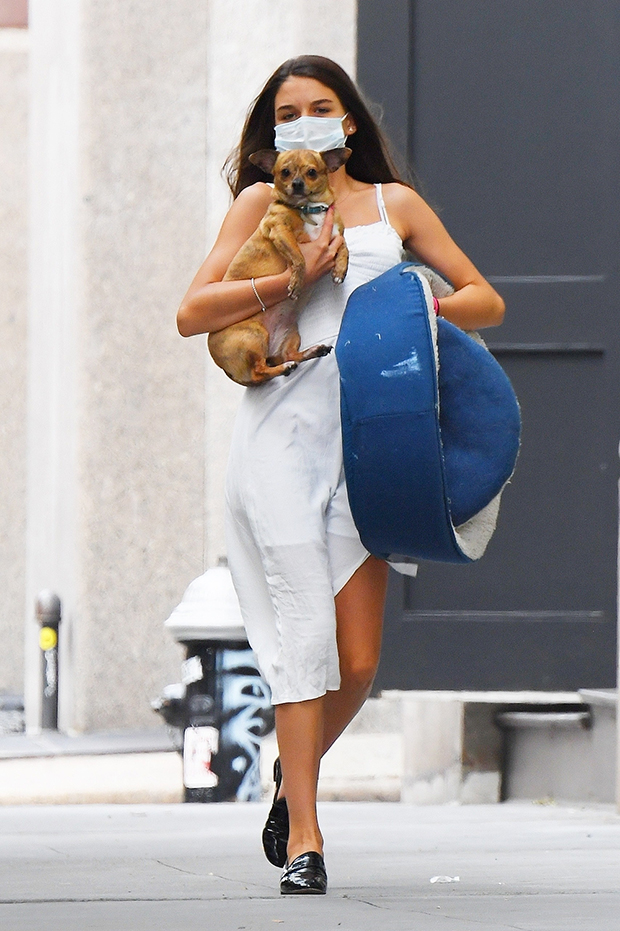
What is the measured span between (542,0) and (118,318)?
A: 195 inches

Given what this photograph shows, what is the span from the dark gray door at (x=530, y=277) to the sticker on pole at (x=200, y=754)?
78 centimetres

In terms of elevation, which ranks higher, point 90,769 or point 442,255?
point 442,255

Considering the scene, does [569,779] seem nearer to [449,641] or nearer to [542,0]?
[449,641]

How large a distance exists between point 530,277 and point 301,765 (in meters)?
3.19

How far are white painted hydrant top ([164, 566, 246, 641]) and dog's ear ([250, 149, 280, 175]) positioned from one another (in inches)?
119

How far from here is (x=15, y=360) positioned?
16.7 meters

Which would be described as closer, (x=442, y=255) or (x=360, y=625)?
(x=360, y=625)

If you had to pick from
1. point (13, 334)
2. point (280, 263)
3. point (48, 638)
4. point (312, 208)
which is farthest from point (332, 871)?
point (13, 334)

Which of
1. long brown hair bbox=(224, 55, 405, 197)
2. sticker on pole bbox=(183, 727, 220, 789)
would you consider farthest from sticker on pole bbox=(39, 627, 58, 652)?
long brown hair bbox=(224, 55, 405, 197)

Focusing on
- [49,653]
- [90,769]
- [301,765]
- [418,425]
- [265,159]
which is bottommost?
[90,769]

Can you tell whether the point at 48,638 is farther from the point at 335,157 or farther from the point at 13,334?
the point at 335,157

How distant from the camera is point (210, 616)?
705 cm

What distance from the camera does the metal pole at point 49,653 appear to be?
11578 millimetres

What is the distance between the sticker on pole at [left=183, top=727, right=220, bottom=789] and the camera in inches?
276
